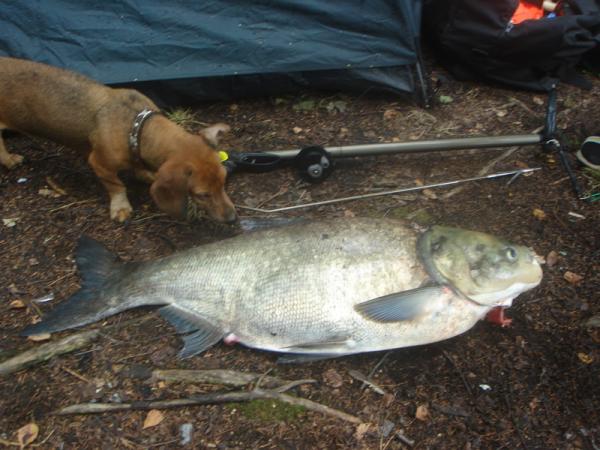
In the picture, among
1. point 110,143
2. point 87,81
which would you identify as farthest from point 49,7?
point 110,143

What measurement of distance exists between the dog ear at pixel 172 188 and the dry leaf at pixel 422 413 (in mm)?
1704

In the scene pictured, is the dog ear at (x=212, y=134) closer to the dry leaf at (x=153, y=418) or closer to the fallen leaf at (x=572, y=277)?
the dry leaf at (x=153, y=418)

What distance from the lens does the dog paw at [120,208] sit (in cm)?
339

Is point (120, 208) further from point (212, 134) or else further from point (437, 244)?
point (437, 244)

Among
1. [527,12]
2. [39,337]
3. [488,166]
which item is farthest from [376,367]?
[527,12]

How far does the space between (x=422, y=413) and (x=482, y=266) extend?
A: 0.73 m

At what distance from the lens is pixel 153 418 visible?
238 centimetres

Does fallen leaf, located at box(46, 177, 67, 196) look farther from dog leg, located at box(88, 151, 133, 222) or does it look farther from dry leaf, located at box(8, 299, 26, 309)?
dry leaf, located at box(8, 299, 26, 309)

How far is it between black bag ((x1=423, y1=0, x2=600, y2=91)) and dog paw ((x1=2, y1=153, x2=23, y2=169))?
3.59m

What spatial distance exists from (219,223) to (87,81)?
148 centimetres

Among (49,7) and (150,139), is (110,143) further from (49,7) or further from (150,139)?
(49,7)

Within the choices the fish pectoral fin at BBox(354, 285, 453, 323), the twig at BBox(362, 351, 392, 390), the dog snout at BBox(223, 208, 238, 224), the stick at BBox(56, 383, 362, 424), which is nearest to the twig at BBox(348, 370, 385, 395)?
the twig at BBox(362, 351, 392, 390)

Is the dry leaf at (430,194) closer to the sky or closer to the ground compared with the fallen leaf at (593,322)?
closer to the sky

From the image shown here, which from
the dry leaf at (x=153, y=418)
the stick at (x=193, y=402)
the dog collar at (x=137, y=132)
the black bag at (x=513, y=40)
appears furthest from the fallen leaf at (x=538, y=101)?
the dry leaf at (x=153, y=418)
